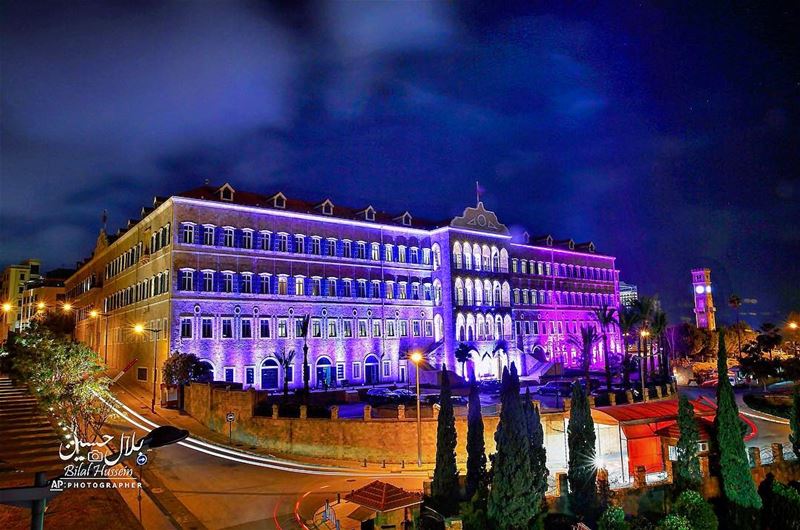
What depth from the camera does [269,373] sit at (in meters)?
40.9

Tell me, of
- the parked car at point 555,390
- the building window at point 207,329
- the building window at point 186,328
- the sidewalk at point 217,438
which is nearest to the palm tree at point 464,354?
the parked car at point 555,390

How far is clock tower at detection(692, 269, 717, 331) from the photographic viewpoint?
104m

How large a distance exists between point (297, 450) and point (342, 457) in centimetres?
239

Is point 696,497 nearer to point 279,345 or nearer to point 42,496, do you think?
point 42,496

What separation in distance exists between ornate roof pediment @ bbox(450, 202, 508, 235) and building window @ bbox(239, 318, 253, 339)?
21494 mm

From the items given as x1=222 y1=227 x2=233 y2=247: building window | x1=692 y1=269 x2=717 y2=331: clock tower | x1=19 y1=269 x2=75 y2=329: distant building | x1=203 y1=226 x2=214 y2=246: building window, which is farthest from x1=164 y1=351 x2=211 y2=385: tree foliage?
x1=692 y1=269 x2=717 y2=331: clock tower

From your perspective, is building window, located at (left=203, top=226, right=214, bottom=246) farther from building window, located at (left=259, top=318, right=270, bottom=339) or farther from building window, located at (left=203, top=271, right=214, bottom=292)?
building window, located at (left=259, top=318, right=270, bottom=339)

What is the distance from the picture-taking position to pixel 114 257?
175 feet

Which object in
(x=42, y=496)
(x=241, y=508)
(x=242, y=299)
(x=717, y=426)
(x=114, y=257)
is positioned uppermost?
(x=114, y=257)

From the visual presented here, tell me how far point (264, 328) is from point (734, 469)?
103 ft

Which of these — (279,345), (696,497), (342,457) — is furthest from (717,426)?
(279,345)

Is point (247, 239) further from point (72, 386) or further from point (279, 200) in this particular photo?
point (72, 386)

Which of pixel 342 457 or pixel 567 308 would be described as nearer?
pixel 342 457

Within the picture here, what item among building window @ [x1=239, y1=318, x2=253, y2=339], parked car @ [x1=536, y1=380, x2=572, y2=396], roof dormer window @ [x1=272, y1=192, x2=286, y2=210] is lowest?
parked car @ [x1=536, y1=380, x2=572, y2=396]
